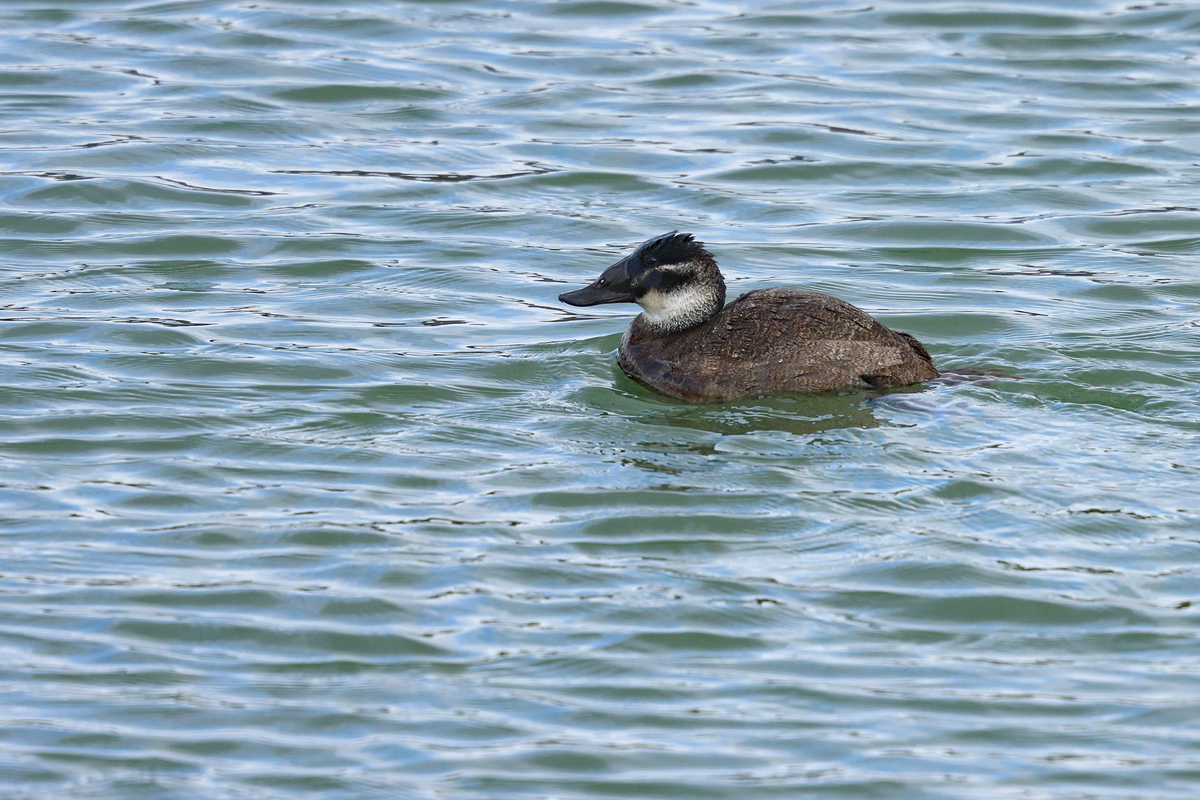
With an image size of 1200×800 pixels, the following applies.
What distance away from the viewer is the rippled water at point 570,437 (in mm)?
5961

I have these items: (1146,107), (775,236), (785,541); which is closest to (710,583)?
(785,541)

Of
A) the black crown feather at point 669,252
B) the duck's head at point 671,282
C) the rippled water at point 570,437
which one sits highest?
the black crown feather at point 669,252

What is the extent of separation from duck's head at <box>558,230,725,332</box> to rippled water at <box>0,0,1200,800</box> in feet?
1.65

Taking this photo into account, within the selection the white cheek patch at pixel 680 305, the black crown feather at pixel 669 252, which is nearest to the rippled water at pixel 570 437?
the white cheek patch at pixel 680 305

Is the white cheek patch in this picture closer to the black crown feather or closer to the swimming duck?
the swimming duck

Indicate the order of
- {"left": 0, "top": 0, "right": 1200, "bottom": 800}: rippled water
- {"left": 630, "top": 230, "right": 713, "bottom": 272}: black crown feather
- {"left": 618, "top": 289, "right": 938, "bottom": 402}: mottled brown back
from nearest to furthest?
{"left": 0, "top": 0, "right": 1200, "bottom": 800}: rippled water → {"left": 618, "top": 289, "right": 938, "bottom": 402}: mottled brown back → {"left": 630, "top": 230, "right": 713, "bottom": 272}: black crown feather

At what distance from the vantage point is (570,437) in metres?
8.73

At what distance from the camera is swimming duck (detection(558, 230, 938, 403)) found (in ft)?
29.6

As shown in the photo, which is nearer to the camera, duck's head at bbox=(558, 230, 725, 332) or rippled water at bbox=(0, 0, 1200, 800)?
rippled water at bbox=(0, 0, 1200, 800)

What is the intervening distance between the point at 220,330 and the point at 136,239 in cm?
211

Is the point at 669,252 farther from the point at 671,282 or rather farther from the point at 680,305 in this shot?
the point at 680,305

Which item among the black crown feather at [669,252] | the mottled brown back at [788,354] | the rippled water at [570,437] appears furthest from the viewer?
the black crown feather at [669,252]

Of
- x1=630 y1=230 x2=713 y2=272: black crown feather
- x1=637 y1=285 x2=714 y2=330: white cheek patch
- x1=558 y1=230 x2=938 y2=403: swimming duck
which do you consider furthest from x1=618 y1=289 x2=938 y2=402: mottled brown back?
x1=630 y1=230 x2=713 y2=272: black crown feather

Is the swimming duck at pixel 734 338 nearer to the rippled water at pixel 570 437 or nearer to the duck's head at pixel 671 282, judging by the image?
the duck's head at pixel 671 282
